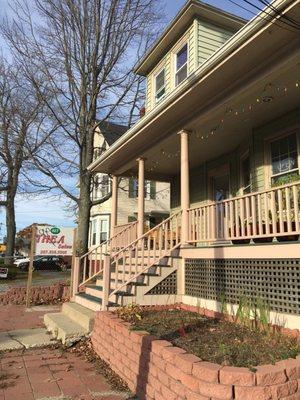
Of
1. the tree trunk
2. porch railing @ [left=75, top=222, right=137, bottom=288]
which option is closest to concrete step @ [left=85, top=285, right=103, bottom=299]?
porch railing @ [left=75, top=222, right=137, bottom=288]

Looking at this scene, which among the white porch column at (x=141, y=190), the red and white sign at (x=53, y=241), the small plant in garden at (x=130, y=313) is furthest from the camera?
the red and white sign at (x=53, y=241)

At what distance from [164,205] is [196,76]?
23.9 m

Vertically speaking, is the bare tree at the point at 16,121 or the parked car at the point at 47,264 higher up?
Result: the bare tree at the point at 16,121

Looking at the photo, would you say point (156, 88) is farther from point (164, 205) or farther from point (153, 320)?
point (164, 205)

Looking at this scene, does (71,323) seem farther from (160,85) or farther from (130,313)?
(160,85)

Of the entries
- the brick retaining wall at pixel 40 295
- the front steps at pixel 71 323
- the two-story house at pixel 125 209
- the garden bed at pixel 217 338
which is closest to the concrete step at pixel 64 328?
the front steps at pixel 71 323

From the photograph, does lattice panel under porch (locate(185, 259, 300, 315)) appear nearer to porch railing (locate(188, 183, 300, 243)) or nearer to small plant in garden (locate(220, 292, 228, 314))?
small plant in garden (locate(220, 292, 228, 314))

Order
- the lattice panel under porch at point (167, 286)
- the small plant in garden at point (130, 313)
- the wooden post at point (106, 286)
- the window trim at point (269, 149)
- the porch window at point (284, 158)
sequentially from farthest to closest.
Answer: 1. the window trim at point (269, 149)
2. the porch window at point (284, 158)
3. the lattice panel under porch at point (167, 286)
4. the wooden post at point (106, 286)
5. the small plant in garden at point (130, 313)

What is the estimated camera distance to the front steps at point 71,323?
7.15 m

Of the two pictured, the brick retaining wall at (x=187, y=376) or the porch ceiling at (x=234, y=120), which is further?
the porch ceiling at (x=234, y=120)

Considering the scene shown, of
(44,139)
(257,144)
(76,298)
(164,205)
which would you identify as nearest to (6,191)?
(164,205)

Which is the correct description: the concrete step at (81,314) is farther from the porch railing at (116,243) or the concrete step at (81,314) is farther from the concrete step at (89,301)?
the porch railing at (116,243)

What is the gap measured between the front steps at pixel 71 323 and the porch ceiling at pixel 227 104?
441 centimetres

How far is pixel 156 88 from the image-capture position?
565 inches
